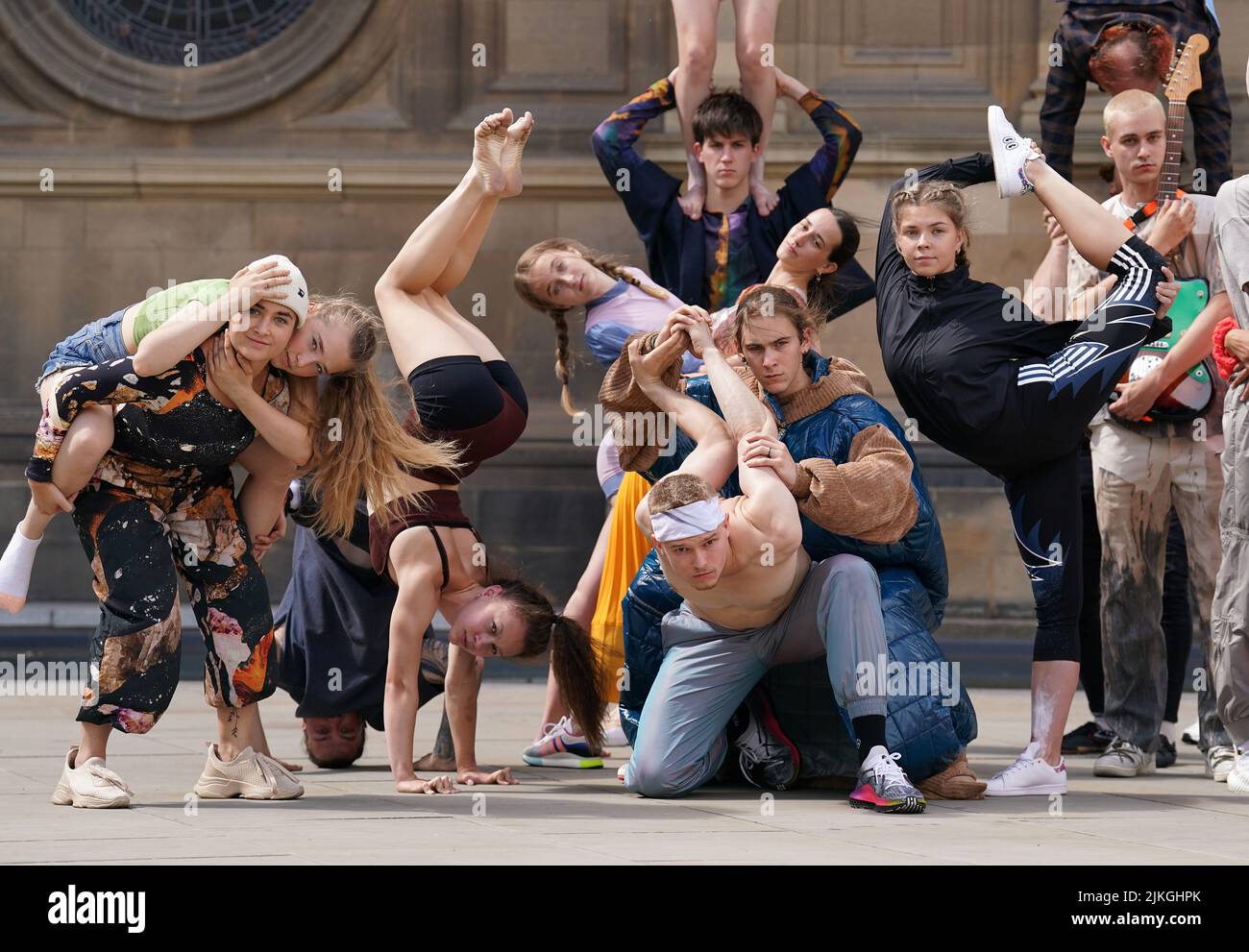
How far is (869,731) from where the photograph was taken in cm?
538

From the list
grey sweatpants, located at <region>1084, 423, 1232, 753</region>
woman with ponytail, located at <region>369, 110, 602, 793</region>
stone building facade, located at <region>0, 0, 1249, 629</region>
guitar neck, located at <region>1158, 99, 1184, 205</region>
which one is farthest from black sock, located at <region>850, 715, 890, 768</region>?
stone building facade, located at <region>0, 0, 1249, 629</region>

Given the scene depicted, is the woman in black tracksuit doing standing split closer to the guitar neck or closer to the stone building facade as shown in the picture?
the guitar neck

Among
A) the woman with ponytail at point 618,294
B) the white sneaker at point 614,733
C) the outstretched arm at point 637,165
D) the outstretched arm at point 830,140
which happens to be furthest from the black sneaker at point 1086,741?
the outstretched arm at point 637,165

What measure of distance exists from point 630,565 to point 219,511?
5.51 feet

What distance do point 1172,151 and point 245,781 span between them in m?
3.65

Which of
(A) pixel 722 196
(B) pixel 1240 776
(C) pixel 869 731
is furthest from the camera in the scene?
(A) pixel 722 196

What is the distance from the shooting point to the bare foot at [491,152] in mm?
5973

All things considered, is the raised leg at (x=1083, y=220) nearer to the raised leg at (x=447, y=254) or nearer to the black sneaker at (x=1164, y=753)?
the raised leg at (x=447, y=254)

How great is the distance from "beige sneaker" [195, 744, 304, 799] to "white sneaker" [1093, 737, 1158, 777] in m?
2.60

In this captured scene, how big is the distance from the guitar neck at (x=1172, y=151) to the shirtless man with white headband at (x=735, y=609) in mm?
1798

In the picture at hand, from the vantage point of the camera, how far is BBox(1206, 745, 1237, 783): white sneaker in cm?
618

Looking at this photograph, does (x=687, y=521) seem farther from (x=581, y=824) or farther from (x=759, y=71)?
(x=759, y=71)

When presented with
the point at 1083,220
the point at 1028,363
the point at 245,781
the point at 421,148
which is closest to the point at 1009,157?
the point at 1083,220
